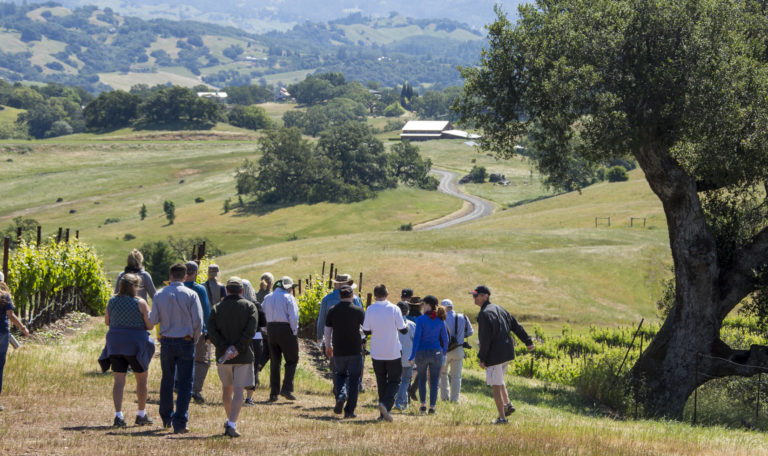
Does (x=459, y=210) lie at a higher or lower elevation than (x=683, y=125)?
lower

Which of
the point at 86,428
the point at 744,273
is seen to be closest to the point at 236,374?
the point at 86,428

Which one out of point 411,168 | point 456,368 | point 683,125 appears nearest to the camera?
point 456,368

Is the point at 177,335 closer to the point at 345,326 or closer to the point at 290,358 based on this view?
the point at 345,326

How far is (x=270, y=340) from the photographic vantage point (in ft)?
47.4

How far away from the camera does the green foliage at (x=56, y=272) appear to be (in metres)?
19.0

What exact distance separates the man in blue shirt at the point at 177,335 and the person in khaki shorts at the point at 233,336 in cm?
34

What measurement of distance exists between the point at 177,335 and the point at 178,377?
637 millimetres

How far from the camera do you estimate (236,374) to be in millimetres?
11203

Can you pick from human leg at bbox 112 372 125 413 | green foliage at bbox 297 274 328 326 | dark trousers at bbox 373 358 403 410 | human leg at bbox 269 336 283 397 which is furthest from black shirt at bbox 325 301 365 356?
green foliage at bbox 297 274 328 326

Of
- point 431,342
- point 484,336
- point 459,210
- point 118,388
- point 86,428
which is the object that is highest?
point 484,336

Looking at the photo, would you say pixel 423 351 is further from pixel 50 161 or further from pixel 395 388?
pixel 50 161

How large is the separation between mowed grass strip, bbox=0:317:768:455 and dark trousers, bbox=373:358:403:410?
40 centimetres

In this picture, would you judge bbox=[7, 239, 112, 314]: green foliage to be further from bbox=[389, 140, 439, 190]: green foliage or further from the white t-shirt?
bbox=[389, 140, 439, 190]: green foliage

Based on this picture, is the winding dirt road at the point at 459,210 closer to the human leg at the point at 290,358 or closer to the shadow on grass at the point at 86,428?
the human leg at the point at 290,358
